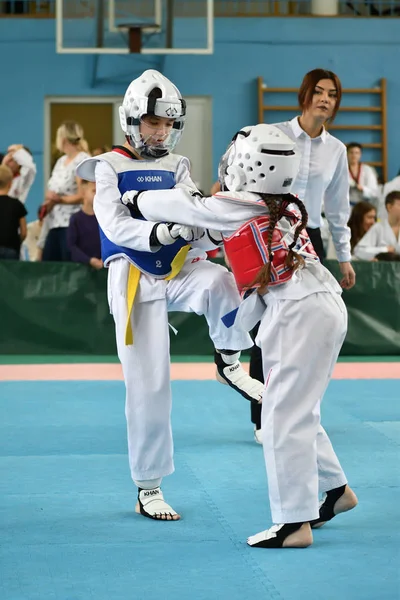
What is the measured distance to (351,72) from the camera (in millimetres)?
14727

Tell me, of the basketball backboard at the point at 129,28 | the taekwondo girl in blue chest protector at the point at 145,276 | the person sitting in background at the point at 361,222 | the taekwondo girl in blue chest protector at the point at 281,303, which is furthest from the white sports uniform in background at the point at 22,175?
the taekwondo girl in blue chest protector at the point at 281,303

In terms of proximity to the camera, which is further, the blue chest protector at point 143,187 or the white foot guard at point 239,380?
the white foot guard at point 239,380

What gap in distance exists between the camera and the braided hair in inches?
132

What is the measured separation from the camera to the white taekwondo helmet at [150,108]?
12.8 feet

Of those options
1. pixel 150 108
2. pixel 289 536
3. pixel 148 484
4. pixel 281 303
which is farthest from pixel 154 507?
pixel 150 108

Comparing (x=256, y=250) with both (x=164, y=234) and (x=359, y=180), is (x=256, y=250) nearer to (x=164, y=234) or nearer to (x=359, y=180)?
(x=164, y=234)

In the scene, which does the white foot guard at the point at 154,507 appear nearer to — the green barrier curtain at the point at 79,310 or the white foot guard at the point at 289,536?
the white foot guard at the point at 289,536

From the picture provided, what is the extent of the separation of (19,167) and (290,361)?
7.28m

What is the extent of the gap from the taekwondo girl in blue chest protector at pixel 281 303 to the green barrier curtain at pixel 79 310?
→ 5440 millimetres

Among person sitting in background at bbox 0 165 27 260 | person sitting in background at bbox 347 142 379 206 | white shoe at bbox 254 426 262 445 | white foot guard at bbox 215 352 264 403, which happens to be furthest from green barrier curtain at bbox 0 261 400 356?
white foot guard at bbox 215 352 264 403

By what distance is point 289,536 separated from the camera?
3475mm

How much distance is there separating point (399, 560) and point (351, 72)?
1219cm

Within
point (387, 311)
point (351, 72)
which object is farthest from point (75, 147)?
point (351, 72)

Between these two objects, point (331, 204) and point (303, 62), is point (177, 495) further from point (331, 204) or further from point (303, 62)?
point (303, 62)
